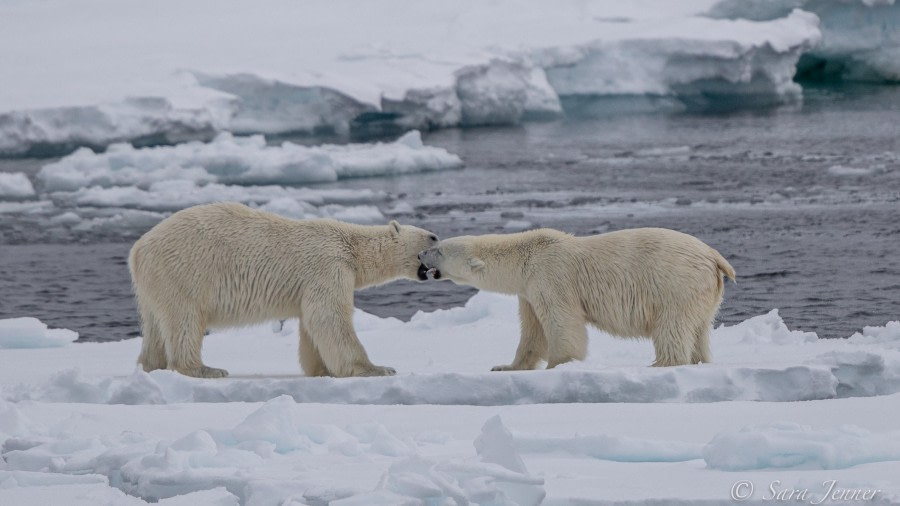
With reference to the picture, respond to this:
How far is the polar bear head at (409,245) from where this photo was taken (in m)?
6.16

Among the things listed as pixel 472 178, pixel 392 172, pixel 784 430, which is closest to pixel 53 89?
pixel 392 172

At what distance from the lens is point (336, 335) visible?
18.8ft

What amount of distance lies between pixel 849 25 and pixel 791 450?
27.5m

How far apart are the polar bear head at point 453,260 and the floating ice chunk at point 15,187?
41.1 ft

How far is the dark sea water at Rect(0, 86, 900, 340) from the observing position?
1122 cm

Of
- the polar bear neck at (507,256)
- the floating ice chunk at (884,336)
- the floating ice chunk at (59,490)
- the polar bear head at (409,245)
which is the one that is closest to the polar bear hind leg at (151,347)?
the polar bear head at (409,245)

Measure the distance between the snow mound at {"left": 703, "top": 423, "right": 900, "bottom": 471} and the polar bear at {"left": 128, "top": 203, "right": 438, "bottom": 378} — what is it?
7.80 feet

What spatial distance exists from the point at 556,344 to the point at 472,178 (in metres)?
14.0

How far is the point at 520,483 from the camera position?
323cm

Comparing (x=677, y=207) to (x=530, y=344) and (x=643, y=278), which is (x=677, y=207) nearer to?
(x=530, y=344)

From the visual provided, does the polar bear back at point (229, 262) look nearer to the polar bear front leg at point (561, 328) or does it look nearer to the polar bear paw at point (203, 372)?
the polar bear paw at point (203, 372)

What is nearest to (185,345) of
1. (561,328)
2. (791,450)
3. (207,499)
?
(561,328)

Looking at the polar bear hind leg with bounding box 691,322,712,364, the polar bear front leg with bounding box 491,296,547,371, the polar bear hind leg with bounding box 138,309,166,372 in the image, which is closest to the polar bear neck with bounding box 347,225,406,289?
the polar bear front leg with bounding box 491,296,547,371

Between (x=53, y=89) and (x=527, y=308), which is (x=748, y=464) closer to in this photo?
(x=527, y=308)
